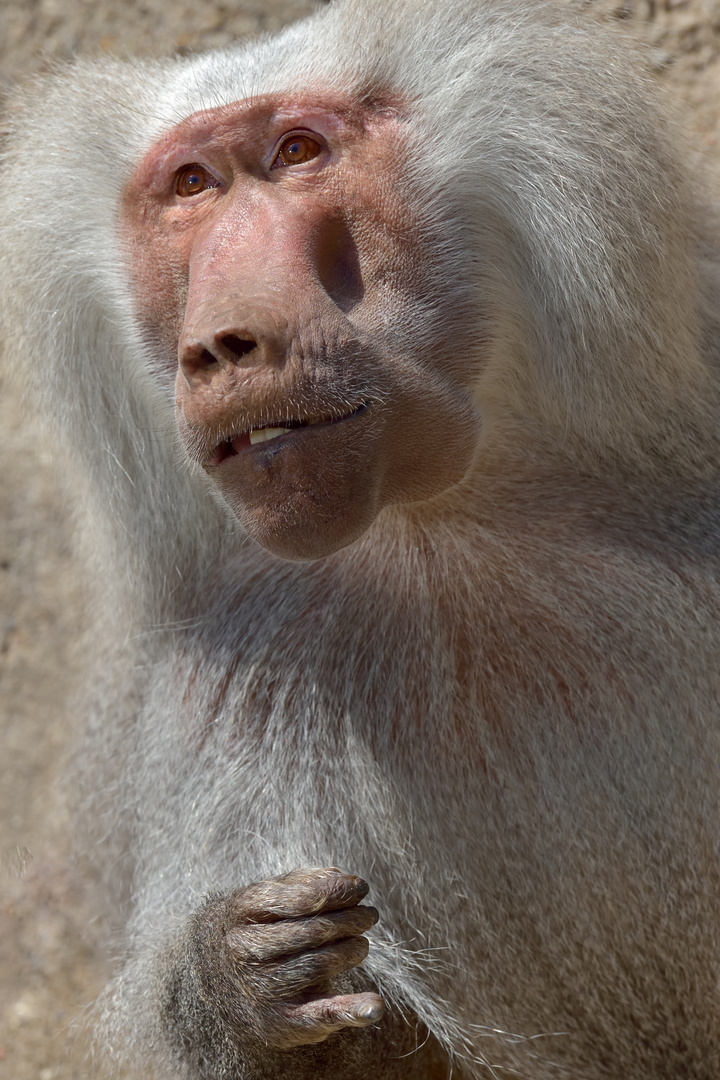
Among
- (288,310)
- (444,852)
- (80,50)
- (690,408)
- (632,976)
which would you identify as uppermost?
(80,50)

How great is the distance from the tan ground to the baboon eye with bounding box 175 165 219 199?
1.63 metres

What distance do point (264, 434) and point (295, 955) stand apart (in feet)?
2.98

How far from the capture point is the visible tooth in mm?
1944

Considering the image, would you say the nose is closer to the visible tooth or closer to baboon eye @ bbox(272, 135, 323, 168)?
the visible tooth

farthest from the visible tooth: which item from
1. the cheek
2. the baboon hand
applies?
the baboon hand

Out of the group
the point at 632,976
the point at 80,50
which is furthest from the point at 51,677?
the point at 632,976

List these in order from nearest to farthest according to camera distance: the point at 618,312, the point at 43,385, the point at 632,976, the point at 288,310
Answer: the point at 288,310
the point at 618,312
the point at 632,976
the point at 43,385

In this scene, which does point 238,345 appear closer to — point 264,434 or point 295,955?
point 264,434

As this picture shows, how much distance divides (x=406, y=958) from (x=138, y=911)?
61 cm

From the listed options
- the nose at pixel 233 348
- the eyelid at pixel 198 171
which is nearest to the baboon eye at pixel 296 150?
the eyelid at pixel 198 171

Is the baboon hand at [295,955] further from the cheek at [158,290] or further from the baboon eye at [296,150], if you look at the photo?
the baboon eye at [296,150]

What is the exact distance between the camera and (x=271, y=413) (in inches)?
74.6

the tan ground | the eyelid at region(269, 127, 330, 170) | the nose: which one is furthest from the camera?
the tan ground

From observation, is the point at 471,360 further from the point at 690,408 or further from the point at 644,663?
the point at 644,663
